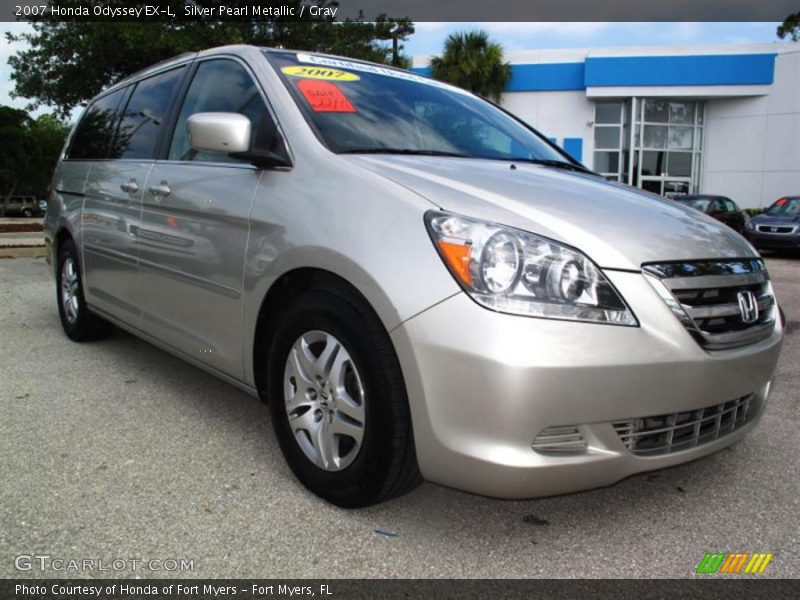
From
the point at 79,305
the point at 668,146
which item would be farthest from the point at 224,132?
the point at 668,146

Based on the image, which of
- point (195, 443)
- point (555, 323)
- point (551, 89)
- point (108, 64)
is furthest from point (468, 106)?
point (551, 89)

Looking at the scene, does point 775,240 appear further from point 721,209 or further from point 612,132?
point 612,132

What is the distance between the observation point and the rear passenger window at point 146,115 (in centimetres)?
356

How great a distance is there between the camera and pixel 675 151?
90.3 feet

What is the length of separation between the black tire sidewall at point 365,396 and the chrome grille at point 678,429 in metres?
0.72

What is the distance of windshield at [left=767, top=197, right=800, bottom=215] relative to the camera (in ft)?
49.8

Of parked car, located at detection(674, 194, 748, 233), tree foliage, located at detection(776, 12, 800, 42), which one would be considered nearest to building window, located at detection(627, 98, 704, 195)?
parked car, located at detection(674, 194, 748, 233)

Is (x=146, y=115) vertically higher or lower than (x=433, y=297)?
higher

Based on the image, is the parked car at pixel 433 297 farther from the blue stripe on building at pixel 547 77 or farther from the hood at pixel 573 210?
the blue stripe on building at pixel 547 77

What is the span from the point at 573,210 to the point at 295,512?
146cm

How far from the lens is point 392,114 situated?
2.94 metres

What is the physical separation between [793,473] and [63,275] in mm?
4762

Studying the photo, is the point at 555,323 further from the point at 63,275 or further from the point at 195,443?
the point at 63,275

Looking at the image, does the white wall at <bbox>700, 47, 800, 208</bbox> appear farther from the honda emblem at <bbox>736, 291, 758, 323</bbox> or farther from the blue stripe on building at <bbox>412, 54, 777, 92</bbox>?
the honda emblem at <bbox>736, 291, 758, 323</bbox>
